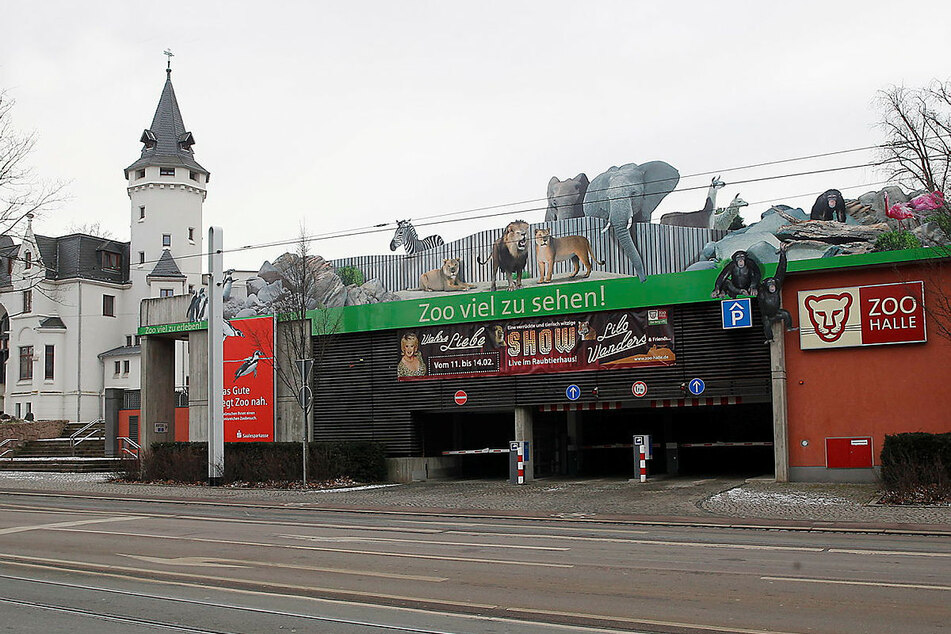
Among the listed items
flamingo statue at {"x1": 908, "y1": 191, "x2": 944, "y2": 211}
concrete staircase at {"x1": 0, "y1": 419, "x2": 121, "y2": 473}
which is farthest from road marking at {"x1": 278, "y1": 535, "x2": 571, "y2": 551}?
concrete staircase at {"x1": 0, "y1": 419, "x2": 121, "y2": 473}

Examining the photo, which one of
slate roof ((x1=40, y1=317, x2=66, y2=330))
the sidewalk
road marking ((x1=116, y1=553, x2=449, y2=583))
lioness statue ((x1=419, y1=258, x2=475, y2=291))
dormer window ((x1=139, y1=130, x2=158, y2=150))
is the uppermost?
dormer window ((x1=139, y1=130, x2=158, y2=150))

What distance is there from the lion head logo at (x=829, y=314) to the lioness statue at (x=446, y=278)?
11.2m

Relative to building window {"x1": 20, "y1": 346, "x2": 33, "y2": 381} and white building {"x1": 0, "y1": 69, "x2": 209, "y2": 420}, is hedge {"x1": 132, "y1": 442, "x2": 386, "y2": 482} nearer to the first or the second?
white building {"x1": 0, "y1": 69, "x2": 209, "y2": 420}

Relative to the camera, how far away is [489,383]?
30.7 meters

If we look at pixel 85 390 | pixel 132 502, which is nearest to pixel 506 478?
pixel 132 502

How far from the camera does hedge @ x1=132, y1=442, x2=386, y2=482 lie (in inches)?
1171

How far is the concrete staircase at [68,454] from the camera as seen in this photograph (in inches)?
1499

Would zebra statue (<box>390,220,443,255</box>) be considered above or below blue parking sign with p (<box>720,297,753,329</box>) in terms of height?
above

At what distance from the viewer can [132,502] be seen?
987 inches

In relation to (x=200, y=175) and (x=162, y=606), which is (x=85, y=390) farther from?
(x=162, y=606)

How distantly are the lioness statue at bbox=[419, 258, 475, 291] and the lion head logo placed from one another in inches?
441

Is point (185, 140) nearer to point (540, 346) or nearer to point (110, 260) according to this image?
point (110, 260)

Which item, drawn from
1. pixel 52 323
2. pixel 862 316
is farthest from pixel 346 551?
pixel 52 323

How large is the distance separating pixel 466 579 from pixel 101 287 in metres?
63.0
